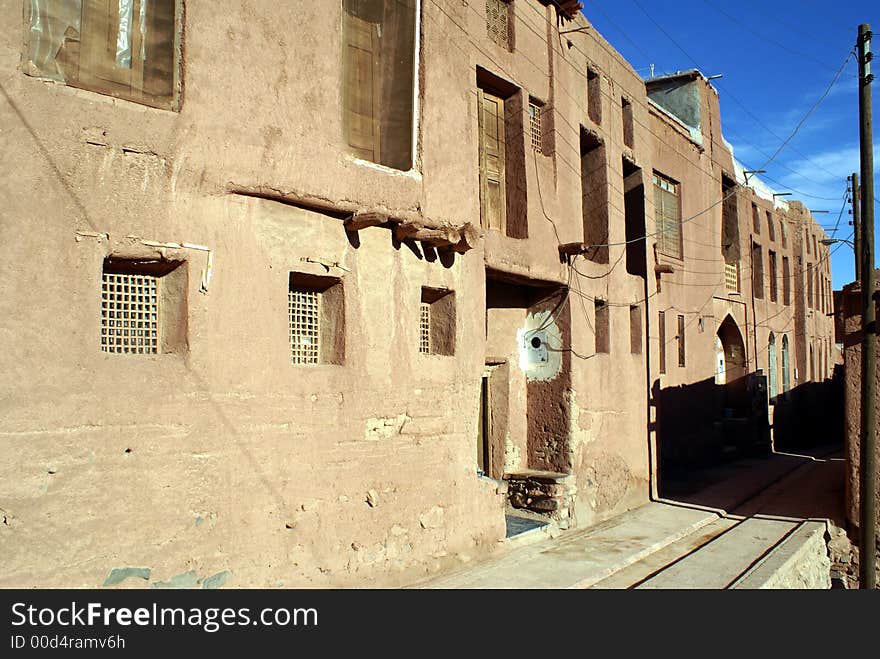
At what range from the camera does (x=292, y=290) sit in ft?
26.1

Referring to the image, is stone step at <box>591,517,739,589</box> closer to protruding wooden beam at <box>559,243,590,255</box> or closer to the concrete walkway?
the concrete walkway

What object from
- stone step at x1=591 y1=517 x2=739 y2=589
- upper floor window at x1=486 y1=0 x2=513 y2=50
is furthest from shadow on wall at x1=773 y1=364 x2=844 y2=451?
upper floor window at x1=486 y1=0 x2=513 y2=50

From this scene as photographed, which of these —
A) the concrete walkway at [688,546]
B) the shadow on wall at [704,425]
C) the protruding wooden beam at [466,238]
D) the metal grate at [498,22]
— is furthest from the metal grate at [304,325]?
the shadow on wall at [704,425]

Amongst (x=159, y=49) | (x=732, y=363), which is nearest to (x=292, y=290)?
(x=159, y=49)

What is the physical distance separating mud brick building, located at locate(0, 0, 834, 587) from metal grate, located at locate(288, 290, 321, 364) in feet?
0.11

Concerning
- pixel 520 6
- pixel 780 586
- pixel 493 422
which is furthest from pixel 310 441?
pixel 520 6

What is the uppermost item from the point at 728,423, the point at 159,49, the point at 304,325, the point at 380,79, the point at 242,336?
the point at 380,79

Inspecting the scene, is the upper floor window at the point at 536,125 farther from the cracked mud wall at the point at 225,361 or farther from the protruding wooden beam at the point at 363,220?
the protruding wooden beam at the point at 363,220

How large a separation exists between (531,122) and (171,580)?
9289 mm

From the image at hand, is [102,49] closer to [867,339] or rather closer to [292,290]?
[292,290]

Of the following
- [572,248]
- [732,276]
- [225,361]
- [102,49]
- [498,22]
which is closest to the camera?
[102,49]

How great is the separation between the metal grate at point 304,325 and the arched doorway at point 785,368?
26706mm

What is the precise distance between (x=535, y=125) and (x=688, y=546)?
291 inches

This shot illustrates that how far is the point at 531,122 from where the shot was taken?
1256 cm
